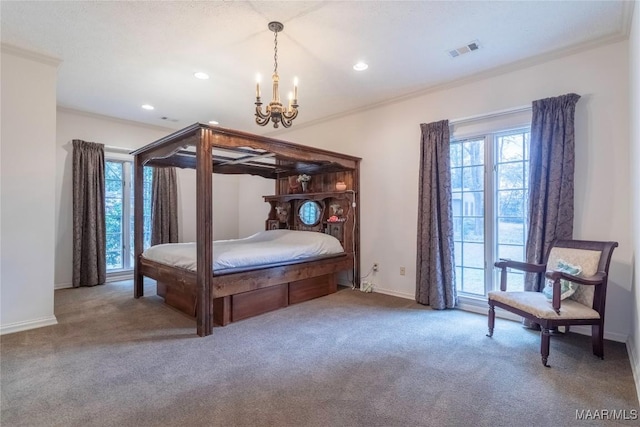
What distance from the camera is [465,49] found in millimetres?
3059

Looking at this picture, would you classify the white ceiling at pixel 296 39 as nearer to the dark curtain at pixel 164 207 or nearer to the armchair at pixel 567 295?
the dark curtain at pixel 164 207

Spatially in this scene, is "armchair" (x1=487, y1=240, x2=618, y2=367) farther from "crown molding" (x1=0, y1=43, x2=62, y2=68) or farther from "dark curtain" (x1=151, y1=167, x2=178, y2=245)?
"dark curtain" (x1=151, y1=167, x2=178, y2=245)

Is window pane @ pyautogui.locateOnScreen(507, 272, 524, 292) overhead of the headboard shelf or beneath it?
beneath

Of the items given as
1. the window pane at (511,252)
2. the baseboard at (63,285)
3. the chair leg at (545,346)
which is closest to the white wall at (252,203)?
the baseboard at (63,285)

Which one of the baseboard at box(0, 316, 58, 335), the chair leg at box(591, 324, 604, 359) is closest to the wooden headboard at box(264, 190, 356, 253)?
the chair leg at box(591, 324, 604, 359)

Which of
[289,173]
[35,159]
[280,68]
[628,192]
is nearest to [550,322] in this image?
[628,192]

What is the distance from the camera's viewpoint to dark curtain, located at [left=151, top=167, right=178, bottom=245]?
552cm

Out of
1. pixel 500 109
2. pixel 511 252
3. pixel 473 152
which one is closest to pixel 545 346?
pixel 511 252

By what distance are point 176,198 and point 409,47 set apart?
4652mm

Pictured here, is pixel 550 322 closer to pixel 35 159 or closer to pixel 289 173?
pixel 289 173

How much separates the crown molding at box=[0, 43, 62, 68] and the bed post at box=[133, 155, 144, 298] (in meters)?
1.35

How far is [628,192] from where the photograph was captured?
108 inches

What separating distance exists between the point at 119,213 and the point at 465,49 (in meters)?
5.67

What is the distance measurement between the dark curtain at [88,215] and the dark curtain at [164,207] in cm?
77
